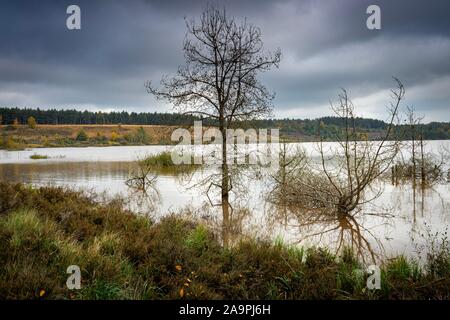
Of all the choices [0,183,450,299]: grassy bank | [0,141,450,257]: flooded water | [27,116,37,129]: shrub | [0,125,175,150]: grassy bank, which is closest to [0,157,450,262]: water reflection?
[0,141,450,257]: flooded water

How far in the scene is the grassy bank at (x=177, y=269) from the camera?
449 cm

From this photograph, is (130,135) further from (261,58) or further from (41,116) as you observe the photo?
(261,58)

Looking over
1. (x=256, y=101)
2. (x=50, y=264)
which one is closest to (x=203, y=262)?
(x=50, y=264)

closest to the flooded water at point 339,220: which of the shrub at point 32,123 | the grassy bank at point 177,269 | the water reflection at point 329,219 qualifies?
the water reflection at point 329,219

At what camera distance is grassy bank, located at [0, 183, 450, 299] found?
449 centimetres

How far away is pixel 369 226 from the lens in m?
9.59

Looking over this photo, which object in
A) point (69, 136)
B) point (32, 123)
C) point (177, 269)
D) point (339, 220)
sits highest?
point (32, 123)

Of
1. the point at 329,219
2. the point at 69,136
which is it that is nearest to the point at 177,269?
the point at 329,219

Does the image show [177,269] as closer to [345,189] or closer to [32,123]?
[345,189]

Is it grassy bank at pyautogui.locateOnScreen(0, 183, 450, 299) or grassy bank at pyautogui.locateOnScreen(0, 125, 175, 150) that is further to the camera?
grassy bank at pyautogui.locateOnScreen(0, 125, 175, 150)

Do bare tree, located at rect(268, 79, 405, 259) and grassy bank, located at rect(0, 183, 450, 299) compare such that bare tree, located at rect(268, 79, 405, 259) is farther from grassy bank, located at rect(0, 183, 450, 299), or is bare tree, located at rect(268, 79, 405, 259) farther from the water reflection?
grassy bank, located at rect(0, 183, 450, 299)

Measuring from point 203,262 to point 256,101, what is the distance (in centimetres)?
847

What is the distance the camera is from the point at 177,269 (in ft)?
17.9

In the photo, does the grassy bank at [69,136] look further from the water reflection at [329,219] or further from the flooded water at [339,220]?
the flooded water at [339,220]
